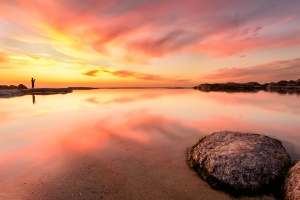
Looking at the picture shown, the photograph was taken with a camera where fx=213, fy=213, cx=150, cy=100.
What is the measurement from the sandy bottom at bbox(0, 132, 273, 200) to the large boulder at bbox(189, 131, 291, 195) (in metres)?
0.34

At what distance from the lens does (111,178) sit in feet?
22.6

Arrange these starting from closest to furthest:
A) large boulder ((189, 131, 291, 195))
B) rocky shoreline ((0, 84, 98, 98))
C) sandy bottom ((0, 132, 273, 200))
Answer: sandy bottom ((0, 132, 273, 200)) < large boulder ((189, 131, 291, 195)) < rocky shoreline ((0, 84, 98, 98))

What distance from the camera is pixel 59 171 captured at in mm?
7387

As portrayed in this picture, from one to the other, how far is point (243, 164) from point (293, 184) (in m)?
1.30

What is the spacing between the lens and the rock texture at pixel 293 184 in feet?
17.5

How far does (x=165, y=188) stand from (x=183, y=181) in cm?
74

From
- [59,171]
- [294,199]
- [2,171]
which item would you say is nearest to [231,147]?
[294,199]

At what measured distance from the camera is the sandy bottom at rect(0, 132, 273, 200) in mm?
5969

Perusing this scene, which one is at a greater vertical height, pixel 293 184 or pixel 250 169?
pixel 250 169

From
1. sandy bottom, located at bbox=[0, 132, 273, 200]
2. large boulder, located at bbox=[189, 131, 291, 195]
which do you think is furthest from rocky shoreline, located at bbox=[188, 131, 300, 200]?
sandy bottom, located at bbox=[0, 132, 273, 200]

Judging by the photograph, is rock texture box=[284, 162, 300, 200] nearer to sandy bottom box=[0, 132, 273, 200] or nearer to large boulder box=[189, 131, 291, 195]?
large boulder box=[189, 131, 291, 195]

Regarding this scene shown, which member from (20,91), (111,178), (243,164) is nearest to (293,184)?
(243,164)

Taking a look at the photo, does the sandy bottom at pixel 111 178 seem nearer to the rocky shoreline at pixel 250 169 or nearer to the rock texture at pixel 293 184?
the rocky shoreline at pixel 250 169

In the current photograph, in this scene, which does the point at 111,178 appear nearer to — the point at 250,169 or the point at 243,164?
the point at 243,164
